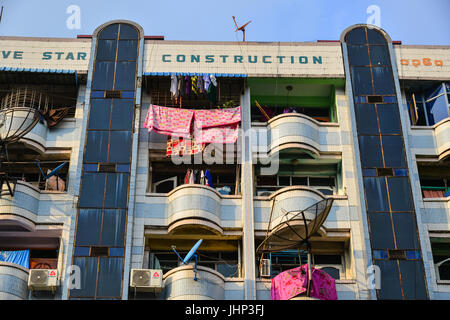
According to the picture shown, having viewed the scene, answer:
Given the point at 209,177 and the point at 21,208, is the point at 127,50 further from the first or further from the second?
the point at 21,208

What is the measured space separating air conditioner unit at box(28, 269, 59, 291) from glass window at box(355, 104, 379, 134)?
1331 centimetres

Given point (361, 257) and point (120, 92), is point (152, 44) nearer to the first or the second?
point (120, 92)

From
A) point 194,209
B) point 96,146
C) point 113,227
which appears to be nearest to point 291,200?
point 194,209

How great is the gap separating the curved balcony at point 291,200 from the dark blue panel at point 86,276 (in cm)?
683

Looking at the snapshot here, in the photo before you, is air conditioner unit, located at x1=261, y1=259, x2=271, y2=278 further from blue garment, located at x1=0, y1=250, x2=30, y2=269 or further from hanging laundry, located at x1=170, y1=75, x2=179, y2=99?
blue garment, located at x1=0, y1=250, x2=30, y2=269

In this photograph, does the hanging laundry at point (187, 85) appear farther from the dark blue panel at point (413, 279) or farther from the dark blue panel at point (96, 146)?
the dark blue panel at point (413, 279)

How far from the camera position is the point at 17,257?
2898cm

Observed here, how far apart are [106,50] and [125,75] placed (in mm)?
1637

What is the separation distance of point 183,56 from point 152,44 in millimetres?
1525

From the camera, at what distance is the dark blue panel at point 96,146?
3005 cm

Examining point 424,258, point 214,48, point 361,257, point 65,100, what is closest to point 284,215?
point 361,257

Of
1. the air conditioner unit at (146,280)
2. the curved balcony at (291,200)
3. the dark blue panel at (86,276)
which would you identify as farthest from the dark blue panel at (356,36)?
the dark blue panel at (86,276)

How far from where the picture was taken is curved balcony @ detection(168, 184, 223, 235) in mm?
28812
